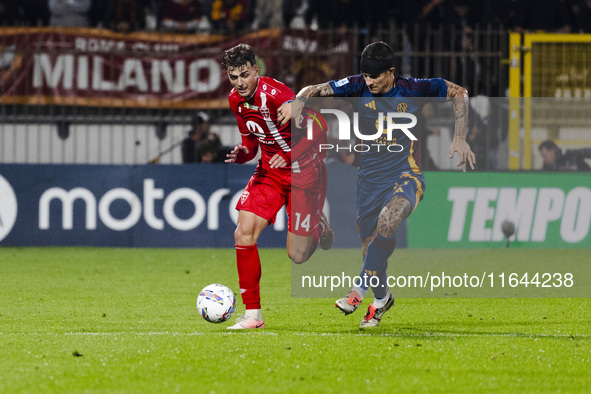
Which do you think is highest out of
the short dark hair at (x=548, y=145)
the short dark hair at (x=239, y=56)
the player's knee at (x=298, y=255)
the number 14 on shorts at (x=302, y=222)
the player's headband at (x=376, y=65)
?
the short dark hair at (x=239, y=56)

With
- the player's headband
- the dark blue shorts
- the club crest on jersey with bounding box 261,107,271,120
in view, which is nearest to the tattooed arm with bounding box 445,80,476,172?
the dark blue shorts

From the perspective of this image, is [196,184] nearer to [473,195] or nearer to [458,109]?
[473,195]

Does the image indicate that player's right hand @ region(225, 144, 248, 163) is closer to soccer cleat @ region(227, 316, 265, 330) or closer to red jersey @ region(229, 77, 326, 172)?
red jersey @ region(229, 77, 326, 172)

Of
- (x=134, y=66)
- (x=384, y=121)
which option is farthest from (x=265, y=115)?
(x=134, y=66)

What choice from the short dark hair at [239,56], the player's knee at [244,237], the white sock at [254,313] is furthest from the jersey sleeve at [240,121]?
the white sock at [254,313]

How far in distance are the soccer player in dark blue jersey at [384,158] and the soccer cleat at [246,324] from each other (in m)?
0.57

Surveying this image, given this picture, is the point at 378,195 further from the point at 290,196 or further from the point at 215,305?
the point at 215,305

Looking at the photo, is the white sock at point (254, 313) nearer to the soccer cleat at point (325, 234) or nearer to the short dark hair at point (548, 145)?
the soccer cleat at point (325, 234)

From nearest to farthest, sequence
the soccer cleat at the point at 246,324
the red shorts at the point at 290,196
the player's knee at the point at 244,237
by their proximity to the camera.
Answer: the soccer cleat at the point at 246,324
the player's knee at the point at 244,237
the red shorts at the point at 290,196

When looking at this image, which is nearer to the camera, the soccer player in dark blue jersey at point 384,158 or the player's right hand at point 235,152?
the soccer player in dark blue jersey at point 384,158

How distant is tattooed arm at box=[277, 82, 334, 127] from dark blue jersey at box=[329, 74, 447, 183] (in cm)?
7

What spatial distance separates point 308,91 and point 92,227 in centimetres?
750

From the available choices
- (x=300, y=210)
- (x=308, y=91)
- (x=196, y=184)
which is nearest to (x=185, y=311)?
(x=300, y=210)

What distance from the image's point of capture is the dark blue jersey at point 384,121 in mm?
7160
